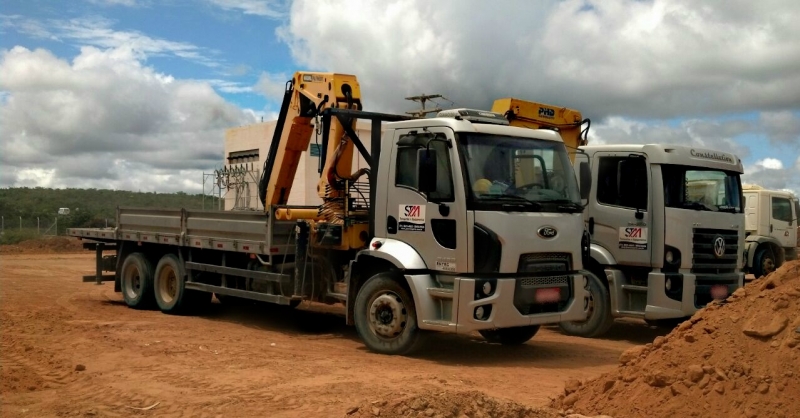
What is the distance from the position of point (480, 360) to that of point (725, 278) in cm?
419

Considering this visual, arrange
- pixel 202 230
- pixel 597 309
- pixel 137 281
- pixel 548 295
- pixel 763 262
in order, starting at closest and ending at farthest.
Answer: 1. pixel 548 295
2. pixel 597 309
3. pixel 202 230
4. pixel 137 281
5. pixel 763 262

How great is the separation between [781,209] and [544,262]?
11918 millimetres

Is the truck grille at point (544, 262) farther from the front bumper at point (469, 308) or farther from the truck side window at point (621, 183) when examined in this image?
the truck side window at point (621, 183)

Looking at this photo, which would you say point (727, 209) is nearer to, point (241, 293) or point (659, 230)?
point (659, 230)

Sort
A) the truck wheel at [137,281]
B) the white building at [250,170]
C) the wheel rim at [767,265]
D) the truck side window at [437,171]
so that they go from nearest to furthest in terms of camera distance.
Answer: the truck side window at [437,171] < the truck wheel at [137,281] < the wheel rim at [767,265] < the white building at [250,170]

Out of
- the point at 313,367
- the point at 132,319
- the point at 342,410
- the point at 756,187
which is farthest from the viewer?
the point at 756,187

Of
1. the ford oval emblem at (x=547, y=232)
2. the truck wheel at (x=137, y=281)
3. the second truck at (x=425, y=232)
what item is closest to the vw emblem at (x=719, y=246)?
the second truck at (x=425, y=232)

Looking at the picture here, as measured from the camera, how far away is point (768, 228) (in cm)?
1798

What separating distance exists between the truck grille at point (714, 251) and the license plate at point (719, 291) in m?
0.22

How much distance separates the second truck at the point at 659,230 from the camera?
10664 millimetres

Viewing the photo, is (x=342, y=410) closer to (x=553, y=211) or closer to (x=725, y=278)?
(x=553, y=211)

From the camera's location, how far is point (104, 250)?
593 inches

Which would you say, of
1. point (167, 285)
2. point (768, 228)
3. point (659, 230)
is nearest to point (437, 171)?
point (659, 230)

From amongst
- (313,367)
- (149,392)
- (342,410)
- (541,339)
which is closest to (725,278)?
(541,339)
